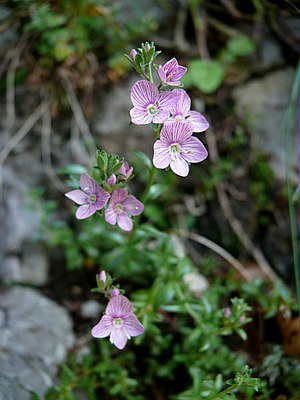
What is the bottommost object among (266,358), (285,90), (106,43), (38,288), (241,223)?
(266,358)

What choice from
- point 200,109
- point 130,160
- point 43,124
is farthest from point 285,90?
point 43,124

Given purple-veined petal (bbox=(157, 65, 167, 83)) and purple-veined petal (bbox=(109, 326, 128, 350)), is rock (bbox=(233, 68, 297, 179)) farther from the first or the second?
purple-veined petal (bbox=(109, 326, 128, 350))

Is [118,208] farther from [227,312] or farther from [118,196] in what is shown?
[227,312]

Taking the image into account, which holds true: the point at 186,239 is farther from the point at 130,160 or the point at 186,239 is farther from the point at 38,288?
the point at 38,288

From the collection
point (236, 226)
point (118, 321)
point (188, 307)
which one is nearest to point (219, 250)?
point (236, 226)

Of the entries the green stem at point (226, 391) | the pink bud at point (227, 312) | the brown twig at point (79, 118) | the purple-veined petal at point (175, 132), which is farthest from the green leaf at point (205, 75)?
the green stem at point (226, 391)

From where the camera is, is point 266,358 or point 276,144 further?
point 276,144
